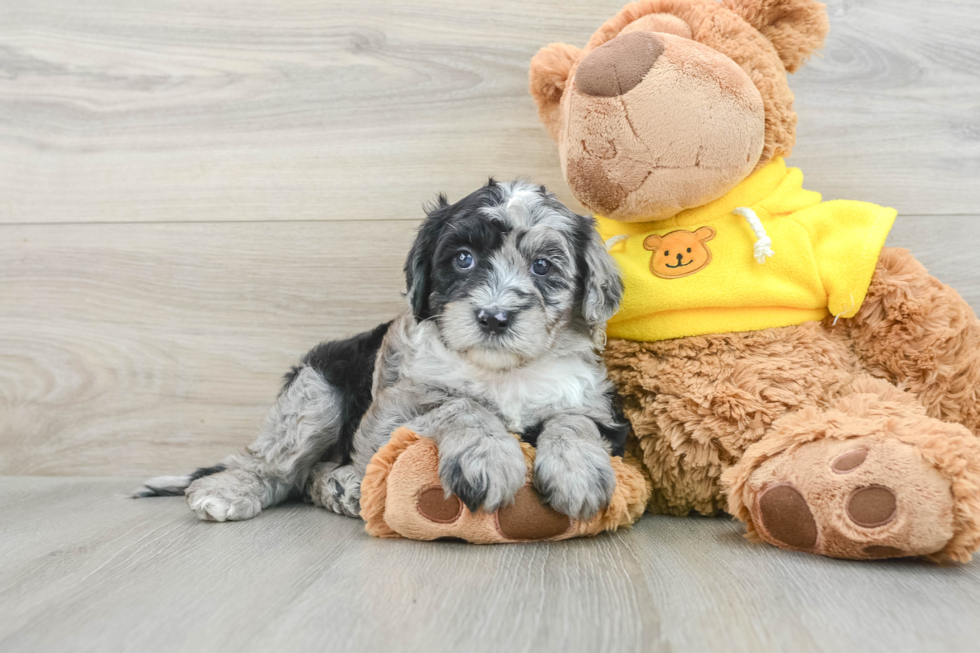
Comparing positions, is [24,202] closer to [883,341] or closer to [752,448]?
[752,448]

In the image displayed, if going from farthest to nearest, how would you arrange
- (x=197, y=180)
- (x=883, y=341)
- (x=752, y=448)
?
(x=197, y=180)
(x=883, y=341)
(x=752, y=448)

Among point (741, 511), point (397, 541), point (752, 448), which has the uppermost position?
point (752, 448)

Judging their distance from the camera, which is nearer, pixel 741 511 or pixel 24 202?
pixel 741 511

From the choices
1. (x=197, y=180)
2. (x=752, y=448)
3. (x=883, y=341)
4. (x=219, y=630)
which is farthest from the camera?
(x=197, y=180)

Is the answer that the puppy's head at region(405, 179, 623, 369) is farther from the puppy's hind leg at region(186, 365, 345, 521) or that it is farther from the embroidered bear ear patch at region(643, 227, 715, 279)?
the puppy's hind leg at region(186, 365, 345, 521)

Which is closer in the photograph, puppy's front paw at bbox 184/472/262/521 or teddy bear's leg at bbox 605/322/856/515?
teddy bear's leg at bbox 605/322/856/515

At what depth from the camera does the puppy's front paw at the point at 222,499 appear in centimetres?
188

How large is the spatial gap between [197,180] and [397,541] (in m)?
1.56

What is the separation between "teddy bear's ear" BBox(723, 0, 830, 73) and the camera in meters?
1.78

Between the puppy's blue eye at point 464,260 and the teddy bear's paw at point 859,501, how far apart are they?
2.64 ft

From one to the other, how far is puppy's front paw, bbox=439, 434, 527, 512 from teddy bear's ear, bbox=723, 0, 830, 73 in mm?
1233

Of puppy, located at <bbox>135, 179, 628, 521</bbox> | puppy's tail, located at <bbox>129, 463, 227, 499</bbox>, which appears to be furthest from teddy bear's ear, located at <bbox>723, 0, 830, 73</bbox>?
puppy's tail, located at <bbox>129, 463, 227, 499</bbox>

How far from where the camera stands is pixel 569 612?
45.6 inches

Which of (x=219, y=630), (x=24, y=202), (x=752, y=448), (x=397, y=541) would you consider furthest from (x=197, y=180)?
(x=752, y=448)
